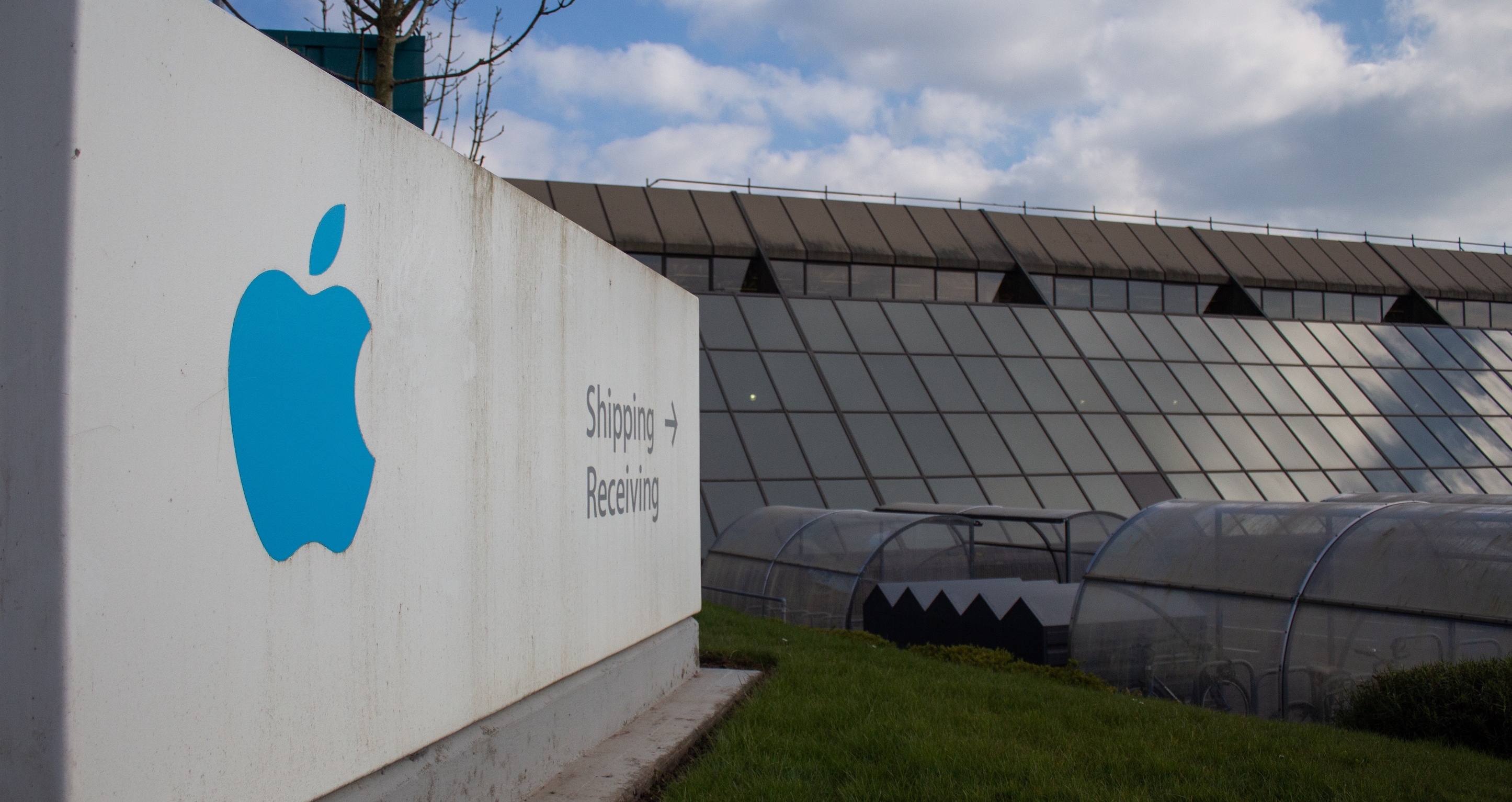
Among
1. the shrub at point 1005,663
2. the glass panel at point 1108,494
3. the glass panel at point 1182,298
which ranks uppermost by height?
the glass panel at point 1182,298

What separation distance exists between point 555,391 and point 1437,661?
7.65 meters

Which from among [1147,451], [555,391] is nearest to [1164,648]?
[555,391]

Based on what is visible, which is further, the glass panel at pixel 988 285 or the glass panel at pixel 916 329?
the glass panel at pixel 988 285

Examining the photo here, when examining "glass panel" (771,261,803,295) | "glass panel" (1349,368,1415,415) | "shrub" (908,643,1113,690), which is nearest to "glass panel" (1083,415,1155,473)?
"glass panel" (771,261,803,295)

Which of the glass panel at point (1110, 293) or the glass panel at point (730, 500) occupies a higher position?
the glass panel at point (1110, 293)

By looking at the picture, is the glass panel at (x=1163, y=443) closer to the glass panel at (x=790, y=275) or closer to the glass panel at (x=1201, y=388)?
the glass panel at (x=1201, y=388)

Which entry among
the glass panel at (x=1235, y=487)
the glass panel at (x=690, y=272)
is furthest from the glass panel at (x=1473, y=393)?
the glass panel at (x=690, y=272)

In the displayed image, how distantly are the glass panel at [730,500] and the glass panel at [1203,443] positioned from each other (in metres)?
9.75

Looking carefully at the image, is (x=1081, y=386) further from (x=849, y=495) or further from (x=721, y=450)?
(x=721, y=450)

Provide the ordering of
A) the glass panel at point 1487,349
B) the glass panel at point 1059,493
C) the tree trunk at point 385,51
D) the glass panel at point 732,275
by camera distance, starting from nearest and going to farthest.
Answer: the tree trunk at point 385,51
the glass panel at point 1059,493
the glass panel at point 732,275
the glass panel at point 1487,349

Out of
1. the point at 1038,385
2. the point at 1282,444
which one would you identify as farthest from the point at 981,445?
the point at 1282,444

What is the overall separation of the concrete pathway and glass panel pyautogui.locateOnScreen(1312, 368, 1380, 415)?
2146cm

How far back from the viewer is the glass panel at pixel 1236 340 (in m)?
25.2

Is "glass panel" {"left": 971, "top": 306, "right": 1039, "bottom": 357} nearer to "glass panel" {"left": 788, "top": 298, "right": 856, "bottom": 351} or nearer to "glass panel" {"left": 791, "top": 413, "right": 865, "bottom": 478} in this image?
"glass panel" {"left": 788, "top": 298, "right": 856, "bottom": 351}
